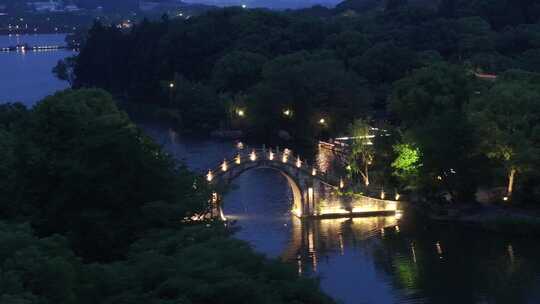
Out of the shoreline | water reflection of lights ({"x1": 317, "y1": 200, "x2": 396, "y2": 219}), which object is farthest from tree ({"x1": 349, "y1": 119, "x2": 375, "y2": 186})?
the shoreline

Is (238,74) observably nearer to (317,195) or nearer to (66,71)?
(66,71)

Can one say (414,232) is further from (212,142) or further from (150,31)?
(150,31)

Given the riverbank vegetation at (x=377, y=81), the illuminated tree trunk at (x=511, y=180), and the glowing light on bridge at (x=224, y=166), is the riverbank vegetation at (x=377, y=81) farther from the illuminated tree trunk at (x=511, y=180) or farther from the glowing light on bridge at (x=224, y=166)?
the glowing light on bridge at (x=224, y=166)

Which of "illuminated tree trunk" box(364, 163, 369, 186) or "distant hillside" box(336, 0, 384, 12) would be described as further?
"distant hillside" box(336, 0, 384, 12)

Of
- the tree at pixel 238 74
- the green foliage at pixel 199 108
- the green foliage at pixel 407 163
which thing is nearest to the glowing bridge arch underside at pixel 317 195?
the green foliage at pixel 407 163

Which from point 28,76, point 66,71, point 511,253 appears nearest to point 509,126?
point 511,253

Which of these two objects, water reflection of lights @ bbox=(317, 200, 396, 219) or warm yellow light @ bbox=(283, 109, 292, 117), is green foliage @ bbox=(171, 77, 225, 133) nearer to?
warm yellow light @ bbox=(283, 109, 292, 117)
